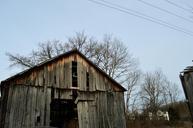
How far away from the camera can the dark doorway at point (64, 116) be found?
18500 millimetres

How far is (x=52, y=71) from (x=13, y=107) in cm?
333

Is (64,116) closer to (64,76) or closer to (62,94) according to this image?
(62,94)

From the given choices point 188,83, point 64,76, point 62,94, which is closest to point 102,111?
point 62,94

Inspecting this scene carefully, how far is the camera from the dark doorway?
1850cm

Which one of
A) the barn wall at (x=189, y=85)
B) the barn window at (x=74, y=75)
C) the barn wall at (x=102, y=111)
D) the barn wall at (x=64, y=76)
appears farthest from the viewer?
the barn window at (x=74, y=75)

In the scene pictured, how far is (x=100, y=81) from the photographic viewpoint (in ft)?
54.0

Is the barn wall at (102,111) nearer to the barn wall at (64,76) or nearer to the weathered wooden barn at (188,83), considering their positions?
the barn wall at (64,76)

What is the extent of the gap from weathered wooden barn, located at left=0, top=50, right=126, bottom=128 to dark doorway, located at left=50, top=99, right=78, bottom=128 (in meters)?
0.26

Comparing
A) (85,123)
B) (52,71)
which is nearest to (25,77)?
(52,71)

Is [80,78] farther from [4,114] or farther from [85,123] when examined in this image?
[4,114]

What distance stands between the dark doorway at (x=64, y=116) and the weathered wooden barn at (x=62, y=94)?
0.26 meters

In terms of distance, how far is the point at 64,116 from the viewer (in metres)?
19.4

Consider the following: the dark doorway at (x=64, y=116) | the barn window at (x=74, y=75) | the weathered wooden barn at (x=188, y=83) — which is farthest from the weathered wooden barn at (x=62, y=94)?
the weathered wooden barn at (x=188, y=83)

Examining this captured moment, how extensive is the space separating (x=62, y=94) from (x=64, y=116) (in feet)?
16.9
